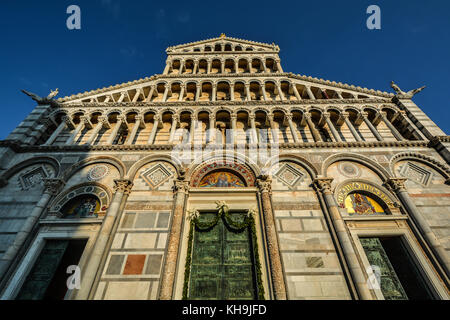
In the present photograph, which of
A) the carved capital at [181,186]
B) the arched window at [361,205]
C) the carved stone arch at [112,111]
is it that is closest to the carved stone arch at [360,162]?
the arched window at [361,205]

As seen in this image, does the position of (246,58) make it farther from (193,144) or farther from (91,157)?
(91,157)

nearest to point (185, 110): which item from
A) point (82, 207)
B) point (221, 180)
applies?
point (221, 180)

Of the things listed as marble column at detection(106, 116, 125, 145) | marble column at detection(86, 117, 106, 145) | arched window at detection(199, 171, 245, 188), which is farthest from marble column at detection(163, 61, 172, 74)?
arched window at detection(199, 171, 245, 188)

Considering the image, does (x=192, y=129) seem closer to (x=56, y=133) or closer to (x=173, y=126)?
(x=173, y=126)

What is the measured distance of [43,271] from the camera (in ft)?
26.5

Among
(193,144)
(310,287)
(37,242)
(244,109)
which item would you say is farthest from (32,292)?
(244,109)

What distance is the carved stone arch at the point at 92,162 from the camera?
10.3m

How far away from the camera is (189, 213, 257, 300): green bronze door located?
24.8ft

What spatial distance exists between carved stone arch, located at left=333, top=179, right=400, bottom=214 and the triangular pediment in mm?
12878

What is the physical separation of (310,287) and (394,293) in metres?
3.03

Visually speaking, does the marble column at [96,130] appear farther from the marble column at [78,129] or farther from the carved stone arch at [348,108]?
the carved stone arch at [348,108]

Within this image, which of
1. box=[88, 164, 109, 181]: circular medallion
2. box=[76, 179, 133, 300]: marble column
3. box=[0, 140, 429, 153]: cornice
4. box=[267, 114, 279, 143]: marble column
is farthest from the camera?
box=[267, 114, 279, 143]: marble column

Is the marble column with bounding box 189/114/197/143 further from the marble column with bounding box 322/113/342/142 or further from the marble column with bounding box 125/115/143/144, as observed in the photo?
the marble column with bounding box 322/113/342/142

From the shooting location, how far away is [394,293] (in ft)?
24.8
